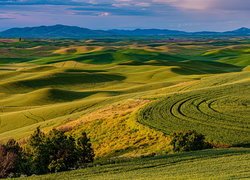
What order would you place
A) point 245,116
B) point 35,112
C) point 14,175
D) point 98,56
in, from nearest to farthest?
point 14,175 → point 245,116 → point 35,112 → point 98,56

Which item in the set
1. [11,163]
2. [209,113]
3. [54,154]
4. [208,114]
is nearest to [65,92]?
[209,113]

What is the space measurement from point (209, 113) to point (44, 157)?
21098mm

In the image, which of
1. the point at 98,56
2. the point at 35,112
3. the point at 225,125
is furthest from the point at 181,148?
the point at 98,56

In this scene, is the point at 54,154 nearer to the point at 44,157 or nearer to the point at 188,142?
the point at 44,157

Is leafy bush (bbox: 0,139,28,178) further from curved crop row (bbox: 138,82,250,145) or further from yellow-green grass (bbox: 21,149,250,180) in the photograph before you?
curved crop row (bbox: 138,82,250,145)

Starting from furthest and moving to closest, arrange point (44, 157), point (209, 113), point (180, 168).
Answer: point (209, 113) → point (44, 157) → point (180, 168)

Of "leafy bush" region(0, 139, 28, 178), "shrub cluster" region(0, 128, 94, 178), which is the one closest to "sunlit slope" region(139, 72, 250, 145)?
"shrub cluster" region(0, 128, 94, 178)

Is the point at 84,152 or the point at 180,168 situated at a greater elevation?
the point at 180,168

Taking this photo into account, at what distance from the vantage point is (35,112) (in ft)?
221

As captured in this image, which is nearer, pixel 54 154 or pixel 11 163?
pixel 11 163

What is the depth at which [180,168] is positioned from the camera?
90.5 ft

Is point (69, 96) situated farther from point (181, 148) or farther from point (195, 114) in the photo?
point (181, 148)

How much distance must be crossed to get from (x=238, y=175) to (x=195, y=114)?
24068mm

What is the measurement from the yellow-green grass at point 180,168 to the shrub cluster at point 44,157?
9.89 feet
